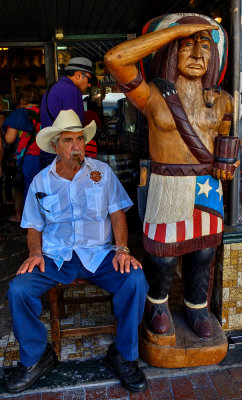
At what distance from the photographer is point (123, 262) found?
7.48 ft

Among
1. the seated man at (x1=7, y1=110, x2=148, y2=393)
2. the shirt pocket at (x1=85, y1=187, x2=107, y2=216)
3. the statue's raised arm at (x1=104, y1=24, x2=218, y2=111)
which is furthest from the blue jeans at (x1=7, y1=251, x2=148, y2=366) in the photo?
the statue's raised arm at (x1=104, y1=24, x2=218, y2=111)

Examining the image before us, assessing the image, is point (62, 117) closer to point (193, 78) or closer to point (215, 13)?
point (193, 78)

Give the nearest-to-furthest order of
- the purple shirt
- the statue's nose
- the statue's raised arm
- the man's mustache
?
1. the statue's raised arm
2. the statue's nose
3. the man's mustache
4. the purple shirt

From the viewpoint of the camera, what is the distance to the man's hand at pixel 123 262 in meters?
2.26

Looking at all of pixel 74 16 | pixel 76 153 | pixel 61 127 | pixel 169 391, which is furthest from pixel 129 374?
pixel 74 16

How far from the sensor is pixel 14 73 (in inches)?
361

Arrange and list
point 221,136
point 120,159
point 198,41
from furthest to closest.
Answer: point 120,159
point 221,136
point 198,41

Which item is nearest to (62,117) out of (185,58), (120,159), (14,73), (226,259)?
(185,58)

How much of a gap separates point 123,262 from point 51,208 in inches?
23.4

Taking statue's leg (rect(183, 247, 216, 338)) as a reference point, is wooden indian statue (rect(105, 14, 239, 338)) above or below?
above

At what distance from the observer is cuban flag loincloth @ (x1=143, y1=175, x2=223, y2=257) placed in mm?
2242

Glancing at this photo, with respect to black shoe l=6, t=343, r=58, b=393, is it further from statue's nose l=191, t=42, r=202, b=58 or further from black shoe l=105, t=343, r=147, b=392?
statue's nose l=191, t=42, r=202, b=58

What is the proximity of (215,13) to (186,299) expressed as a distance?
1.85 m

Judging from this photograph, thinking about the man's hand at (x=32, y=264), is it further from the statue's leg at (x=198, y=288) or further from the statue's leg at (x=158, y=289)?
the statue's leg at (x=198, y=288)
